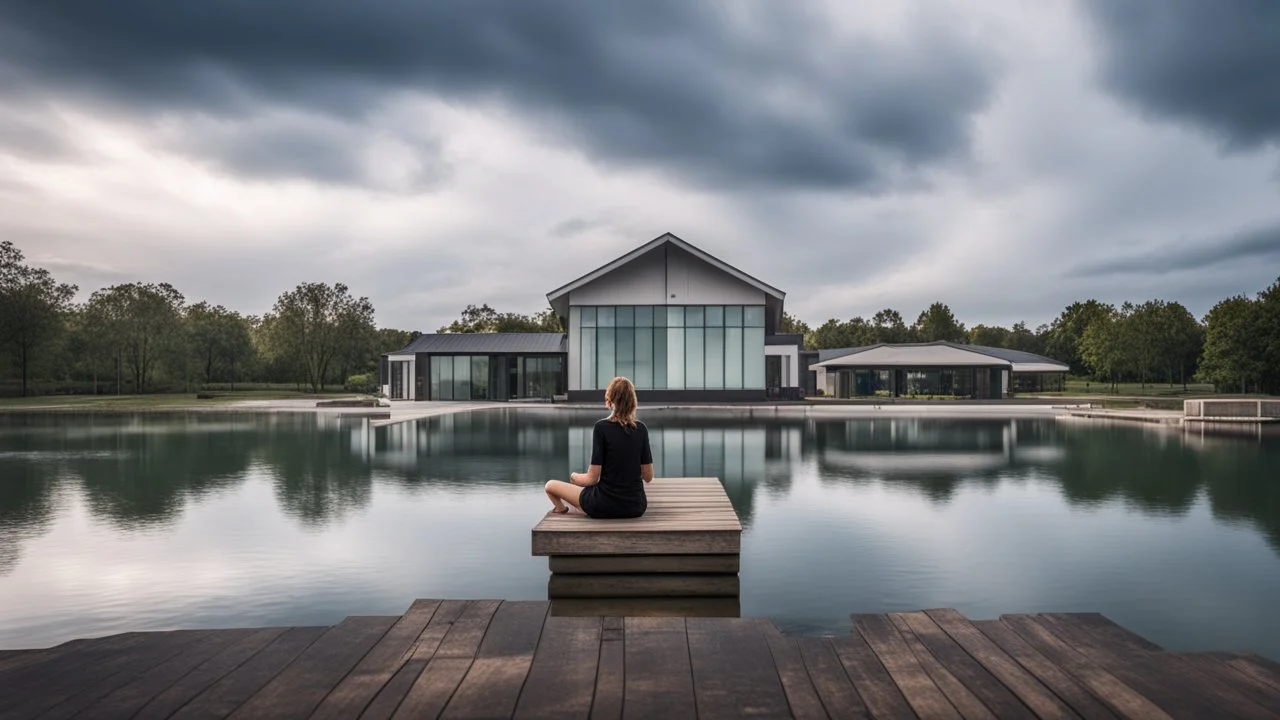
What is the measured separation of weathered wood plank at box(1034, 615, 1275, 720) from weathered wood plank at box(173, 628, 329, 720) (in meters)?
3.55

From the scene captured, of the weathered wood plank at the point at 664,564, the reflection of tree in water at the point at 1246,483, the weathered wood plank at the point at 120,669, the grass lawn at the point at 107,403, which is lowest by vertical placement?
the reflection of tree in water at the point at 1246,483

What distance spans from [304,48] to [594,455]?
53.7 feet

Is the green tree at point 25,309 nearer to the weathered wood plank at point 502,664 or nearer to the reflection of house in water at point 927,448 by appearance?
the reflection of house in water at point 927,448

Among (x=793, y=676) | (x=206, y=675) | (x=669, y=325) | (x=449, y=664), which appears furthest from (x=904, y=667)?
(x=669, y=325)

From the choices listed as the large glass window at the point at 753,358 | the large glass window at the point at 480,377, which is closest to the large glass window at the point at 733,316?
the large glass window at the point at 753,358

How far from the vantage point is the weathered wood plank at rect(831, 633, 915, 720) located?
2941mm

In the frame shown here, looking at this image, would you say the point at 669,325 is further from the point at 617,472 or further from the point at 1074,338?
the point at 1074,338

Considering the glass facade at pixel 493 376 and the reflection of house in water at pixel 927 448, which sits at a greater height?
the glass facade at pixel 493 376

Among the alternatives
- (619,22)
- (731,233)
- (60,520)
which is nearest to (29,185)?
(619,22)

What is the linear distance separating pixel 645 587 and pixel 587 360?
32324 mm

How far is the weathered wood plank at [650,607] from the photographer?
5.39 metres

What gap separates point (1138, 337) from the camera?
70.9 meters

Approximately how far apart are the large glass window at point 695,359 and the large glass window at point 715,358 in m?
0.24

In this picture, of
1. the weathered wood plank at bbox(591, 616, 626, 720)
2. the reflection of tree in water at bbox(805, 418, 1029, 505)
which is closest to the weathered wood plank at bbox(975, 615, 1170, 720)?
the weathered wood plank at bbox(591, 616, 626, 720)
